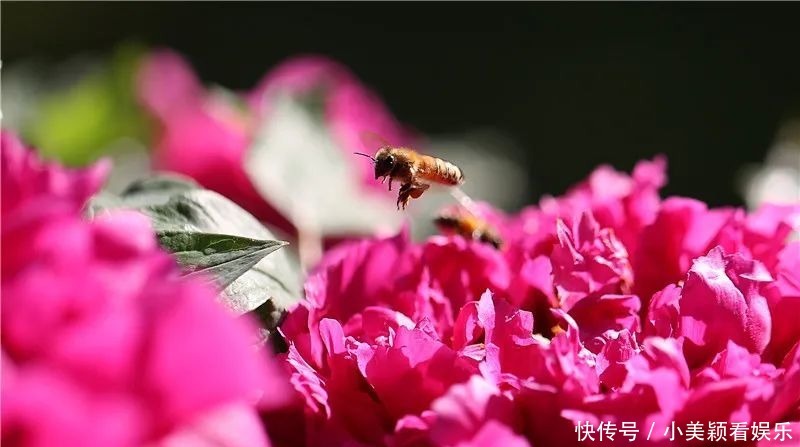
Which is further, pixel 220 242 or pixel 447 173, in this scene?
pixel 447 173

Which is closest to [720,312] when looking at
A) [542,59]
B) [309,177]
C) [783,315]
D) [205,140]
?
[783,315]

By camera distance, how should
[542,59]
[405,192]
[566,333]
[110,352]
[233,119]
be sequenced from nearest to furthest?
1. [110,352]
2. [566,333]
3. [405,192]
4. [233,119]
5. [542,59]

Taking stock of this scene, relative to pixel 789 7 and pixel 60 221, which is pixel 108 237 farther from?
pixel 789 7

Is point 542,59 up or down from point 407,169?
down

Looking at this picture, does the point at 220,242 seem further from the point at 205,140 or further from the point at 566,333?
the point at 205,140

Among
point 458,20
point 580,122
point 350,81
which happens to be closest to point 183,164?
point 350,81
